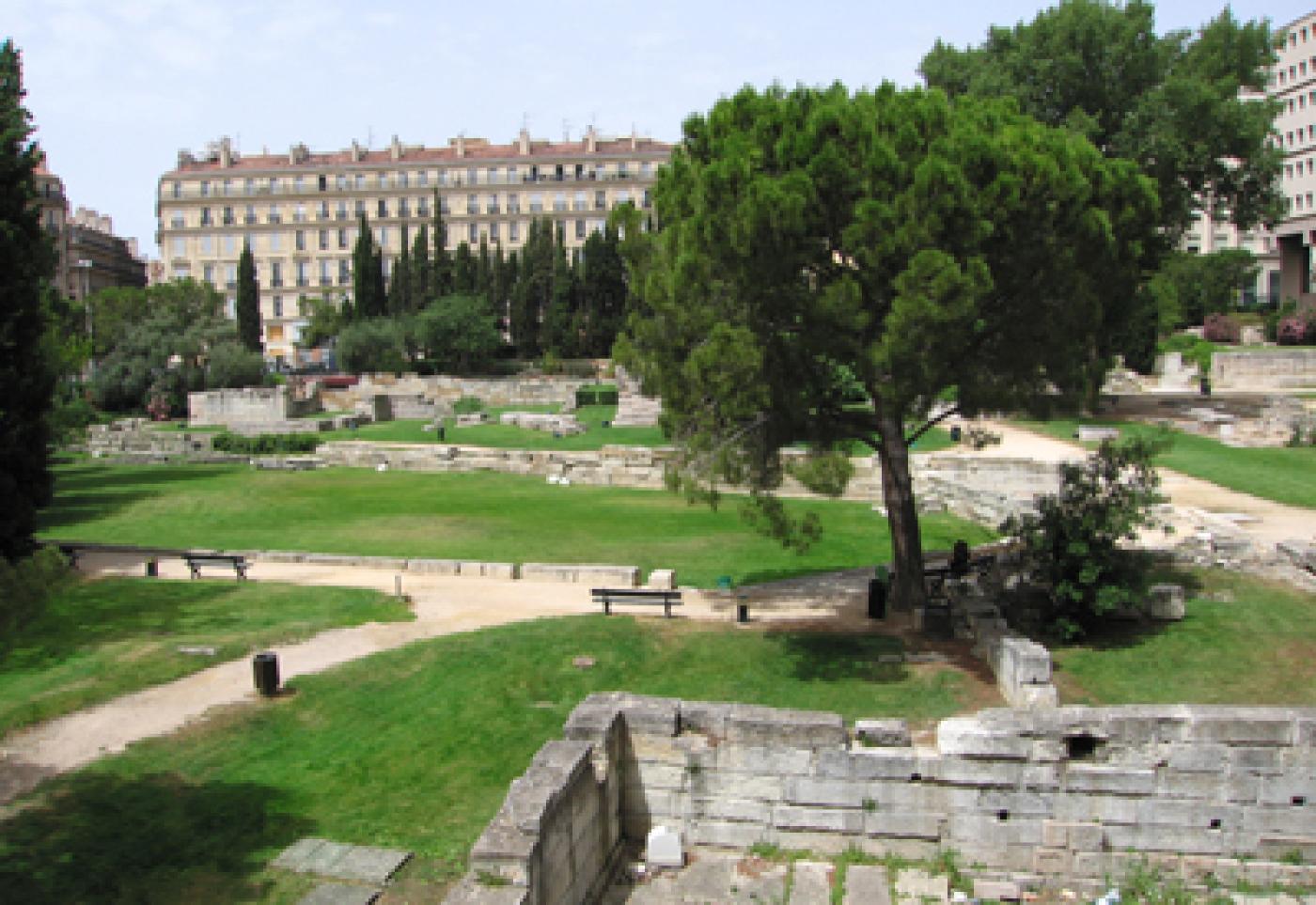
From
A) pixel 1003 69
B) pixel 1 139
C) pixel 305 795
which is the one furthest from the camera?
pixel 1003 69

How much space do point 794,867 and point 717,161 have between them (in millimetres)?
8710

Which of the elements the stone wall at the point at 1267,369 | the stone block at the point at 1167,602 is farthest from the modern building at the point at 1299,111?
the stone block at the point at 1167,602

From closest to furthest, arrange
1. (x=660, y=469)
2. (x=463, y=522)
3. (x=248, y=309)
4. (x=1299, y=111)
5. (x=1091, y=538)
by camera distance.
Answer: (x=1091, y=538) → (x=463, y=522) → (x=660, y=469) → (x=248, y=309) → (x=1299, y=111)

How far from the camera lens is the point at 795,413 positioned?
593 inches

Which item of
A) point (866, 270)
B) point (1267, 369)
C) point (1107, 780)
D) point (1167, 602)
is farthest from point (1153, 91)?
point (1107, 780)

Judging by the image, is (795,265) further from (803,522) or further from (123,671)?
(123,671)

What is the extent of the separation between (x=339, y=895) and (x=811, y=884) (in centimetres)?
420

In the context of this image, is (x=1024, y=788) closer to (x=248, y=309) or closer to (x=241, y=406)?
(x=241, y=406)

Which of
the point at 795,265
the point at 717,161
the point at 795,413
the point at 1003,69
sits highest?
the point at 1003,69

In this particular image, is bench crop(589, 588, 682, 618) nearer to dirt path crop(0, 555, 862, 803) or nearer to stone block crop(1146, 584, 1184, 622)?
dirt path crop(0, 555, 862, 803)

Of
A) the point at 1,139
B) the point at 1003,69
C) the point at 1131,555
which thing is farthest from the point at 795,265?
the point at 1003,69

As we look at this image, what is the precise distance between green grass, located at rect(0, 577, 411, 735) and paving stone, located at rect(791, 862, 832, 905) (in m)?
9.52

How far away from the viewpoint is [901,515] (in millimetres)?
16406

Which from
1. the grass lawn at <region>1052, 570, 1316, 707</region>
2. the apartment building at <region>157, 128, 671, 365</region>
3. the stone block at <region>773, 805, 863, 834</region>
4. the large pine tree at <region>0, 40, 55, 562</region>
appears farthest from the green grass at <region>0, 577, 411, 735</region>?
the apartment building at <region>157, 128, 671, 365</region>
